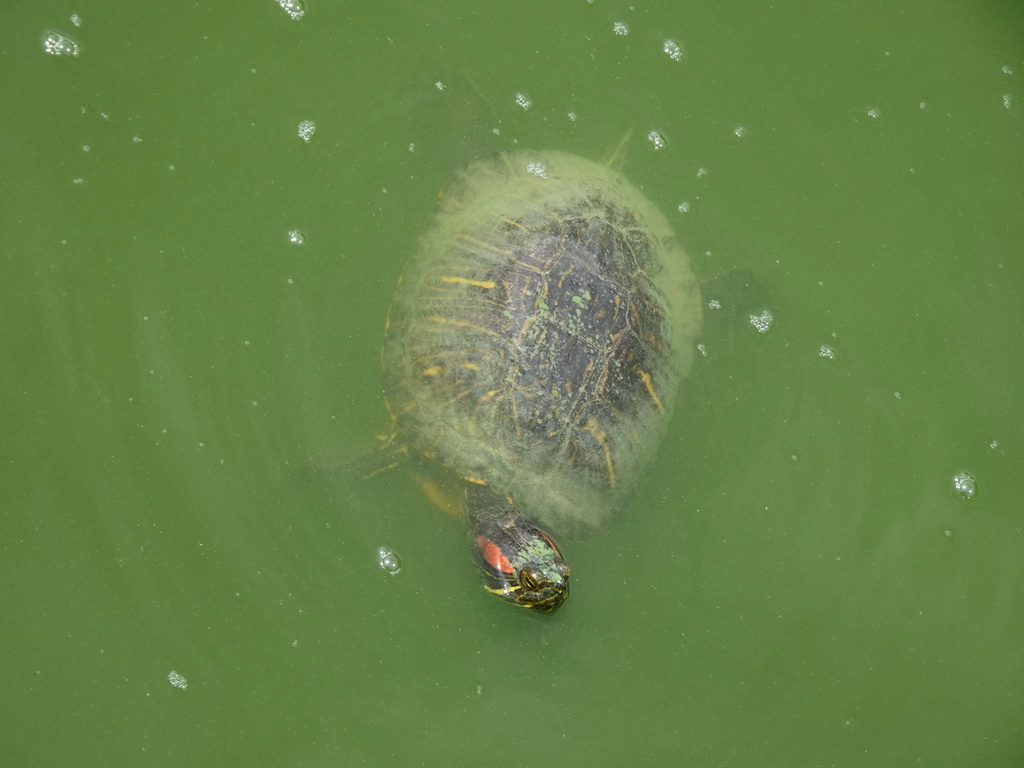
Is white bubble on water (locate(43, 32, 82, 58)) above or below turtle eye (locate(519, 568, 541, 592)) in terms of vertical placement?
above

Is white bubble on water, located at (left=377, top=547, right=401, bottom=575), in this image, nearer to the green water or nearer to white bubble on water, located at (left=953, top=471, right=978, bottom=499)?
the green water

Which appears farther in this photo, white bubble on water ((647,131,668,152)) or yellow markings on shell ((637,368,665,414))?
white bubble on water ((647,131,668,152))

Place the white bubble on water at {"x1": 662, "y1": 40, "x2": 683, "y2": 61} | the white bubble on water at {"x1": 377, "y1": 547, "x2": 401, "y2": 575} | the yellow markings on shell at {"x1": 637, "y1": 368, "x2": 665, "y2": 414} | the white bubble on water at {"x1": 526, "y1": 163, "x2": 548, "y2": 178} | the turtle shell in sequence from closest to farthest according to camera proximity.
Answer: the turtle shell
the yellow markings on shell at {"x1": 637, "y1": 368, "x2": 665, "y2": 414}
the white bubble on water at {"x1": 377, "y1": 547, "x2": 401, "y2": 575}
the white bubble on water at {"x1": 526, "y1": 163, "x2": 548, "y2": 178}
the white bubble on water at {"x1": 662, "y1": 40, "x2": 683, "y2": 61}

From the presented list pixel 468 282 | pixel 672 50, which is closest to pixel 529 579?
pixel 468 282

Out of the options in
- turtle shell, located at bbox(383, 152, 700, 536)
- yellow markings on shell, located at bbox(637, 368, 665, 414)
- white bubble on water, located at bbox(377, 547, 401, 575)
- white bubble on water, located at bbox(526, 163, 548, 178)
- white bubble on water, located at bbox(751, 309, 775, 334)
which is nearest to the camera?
turtle shell, located at bbox(383, 152, 700, 536)

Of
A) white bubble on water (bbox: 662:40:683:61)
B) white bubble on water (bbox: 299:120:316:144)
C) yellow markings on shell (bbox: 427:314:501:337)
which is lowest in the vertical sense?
yellow markings on shell (bbox: 427:314:501:337)

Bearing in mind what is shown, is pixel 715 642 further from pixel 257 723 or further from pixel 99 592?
pixel 99 592

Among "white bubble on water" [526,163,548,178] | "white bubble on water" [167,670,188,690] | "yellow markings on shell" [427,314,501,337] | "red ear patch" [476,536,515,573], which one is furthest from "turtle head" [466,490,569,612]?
"white bubble on water" [526,163,548,178]

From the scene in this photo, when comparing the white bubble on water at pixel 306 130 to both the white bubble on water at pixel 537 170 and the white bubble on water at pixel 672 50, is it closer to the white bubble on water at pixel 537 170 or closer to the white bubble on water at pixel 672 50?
the white bubble on water at pixel 537 170
